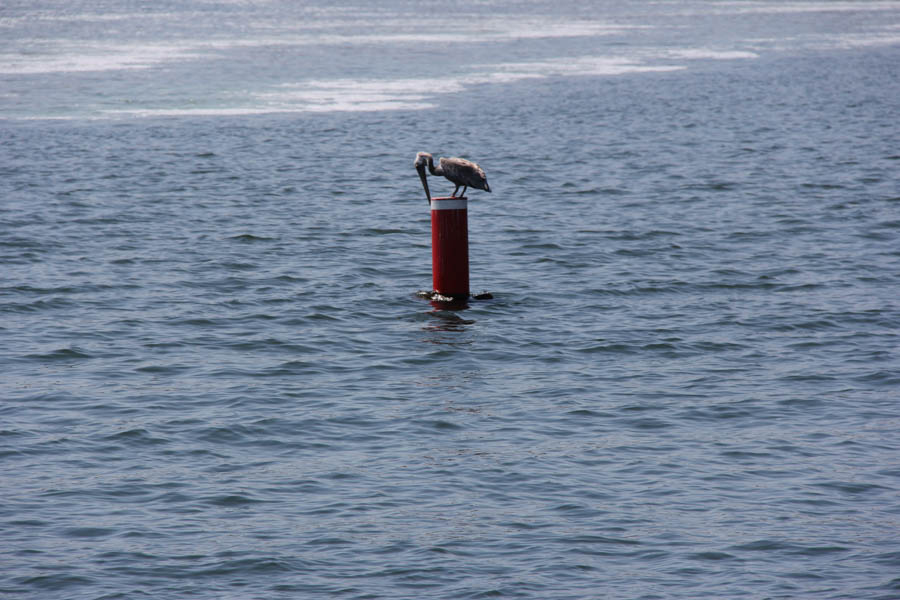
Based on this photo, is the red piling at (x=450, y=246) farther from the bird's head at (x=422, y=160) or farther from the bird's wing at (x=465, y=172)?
the bird's head at (x=422, y=160)

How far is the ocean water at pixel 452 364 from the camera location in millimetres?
8039

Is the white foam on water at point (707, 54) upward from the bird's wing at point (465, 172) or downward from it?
upward

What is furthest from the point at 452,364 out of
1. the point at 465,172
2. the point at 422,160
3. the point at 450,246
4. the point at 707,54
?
the point at 707,54

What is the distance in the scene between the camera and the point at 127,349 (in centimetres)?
1302

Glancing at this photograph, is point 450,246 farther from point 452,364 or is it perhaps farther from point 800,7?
point 800,7

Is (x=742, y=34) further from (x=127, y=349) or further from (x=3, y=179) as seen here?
(x=127, y=349)

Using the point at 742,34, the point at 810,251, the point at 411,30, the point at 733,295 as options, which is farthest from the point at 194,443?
the point at 742,34

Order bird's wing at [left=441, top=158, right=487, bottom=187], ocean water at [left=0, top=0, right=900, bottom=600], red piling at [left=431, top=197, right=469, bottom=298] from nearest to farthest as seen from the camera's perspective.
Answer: ocean water at [left=0, top=0, right=900, bottom=600] → red piling at [left=431, top=197, right=469, bottom=298] → bird's wing at [left=441, top=158, right=487, bottom=187]

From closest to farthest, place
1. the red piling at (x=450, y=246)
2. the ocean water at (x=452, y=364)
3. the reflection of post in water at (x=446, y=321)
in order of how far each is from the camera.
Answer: the ocean water at (x=452, y=364), the reflection of post in water at (x=446, y=321), the red piling at (x=450, y=246)

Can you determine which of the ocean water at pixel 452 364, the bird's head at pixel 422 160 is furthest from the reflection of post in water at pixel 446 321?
the bird's head at pixel 422 160

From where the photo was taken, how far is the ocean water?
316 inches

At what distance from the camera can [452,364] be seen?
12508mm

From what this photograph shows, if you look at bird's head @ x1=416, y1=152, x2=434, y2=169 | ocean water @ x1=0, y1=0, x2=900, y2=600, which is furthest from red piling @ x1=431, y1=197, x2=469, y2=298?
bird's head @ x1=416, y1=152, x2=434, y2=169

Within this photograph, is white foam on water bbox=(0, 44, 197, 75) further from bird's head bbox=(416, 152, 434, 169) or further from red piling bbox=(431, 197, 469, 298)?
red piling bbox=(431, 197, 469, 298)
